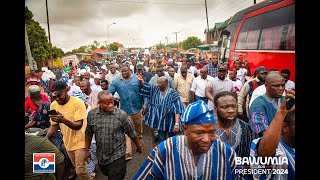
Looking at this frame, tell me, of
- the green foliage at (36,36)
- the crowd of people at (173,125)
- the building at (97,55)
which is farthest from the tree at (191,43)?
the green foliage at (36,36)

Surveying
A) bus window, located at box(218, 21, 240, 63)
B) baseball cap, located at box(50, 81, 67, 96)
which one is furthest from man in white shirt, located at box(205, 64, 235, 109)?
bus window, located at box(218, 21, 240, 63)

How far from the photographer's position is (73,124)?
267 centimetres

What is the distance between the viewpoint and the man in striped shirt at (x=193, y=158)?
4.92 ft

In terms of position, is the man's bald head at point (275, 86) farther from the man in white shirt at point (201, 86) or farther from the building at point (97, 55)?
the building at point (97, 55)

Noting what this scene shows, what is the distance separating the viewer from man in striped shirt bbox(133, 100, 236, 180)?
1.50 meters

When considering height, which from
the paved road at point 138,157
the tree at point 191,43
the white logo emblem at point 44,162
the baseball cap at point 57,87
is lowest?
the paved road at point 138,157

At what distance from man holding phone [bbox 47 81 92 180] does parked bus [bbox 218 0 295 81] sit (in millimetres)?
2819

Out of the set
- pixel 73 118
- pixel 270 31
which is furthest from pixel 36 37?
pixel 270 31

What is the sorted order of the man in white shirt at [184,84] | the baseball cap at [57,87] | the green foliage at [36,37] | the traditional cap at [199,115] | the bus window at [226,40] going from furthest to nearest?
the bus window at [226,40], the man in white shirt at [184,84], the green foliage at [36,37], the baseball cap at [57,87], the traditional cap at [199,115]

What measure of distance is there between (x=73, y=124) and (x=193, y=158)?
1.59m

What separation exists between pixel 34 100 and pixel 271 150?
9.23 ft

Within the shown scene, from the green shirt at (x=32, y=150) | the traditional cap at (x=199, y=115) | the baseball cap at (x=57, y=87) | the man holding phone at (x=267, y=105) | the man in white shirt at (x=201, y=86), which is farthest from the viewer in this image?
the man in white shirt at (x=201, y=86)

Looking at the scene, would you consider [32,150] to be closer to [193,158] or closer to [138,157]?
[193,158]

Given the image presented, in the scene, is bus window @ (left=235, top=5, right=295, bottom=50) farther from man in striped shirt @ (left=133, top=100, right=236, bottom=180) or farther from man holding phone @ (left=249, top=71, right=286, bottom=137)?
man in striped shirt @ (left=133, top=100, right=236, bottom=180)
